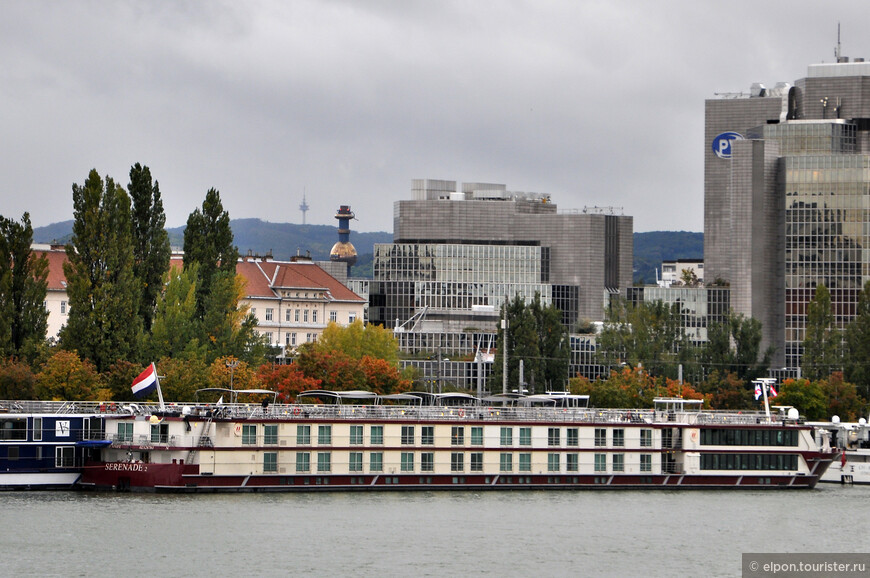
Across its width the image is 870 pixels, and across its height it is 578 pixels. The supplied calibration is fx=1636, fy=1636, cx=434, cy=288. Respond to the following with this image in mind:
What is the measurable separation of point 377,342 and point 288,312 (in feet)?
117

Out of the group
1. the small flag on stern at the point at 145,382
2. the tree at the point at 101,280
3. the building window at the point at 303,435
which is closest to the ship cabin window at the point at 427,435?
the building window at the point at 303,435

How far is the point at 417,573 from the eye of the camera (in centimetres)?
5550

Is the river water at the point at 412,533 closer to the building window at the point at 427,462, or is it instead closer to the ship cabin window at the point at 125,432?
the building window at the point at 427,462

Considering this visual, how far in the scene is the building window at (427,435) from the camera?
79.3m

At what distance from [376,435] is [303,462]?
3843 millimetres

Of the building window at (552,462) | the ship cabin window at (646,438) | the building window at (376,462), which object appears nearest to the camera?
the building window at (376,462)

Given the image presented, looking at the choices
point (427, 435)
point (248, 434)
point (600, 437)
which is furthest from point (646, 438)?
point (248, 434)

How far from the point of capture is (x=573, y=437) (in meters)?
81.6

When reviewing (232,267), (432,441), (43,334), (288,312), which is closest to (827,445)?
(432,441)

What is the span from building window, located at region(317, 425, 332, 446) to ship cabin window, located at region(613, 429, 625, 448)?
1477 cm

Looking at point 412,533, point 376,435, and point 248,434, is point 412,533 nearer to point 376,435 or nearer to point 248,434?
point 248,434

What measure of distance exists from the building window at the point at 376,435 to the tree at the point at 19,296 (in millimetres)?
20766

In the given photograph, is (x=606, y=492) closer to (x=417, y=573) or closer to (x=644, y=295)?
(x=417, y=573)

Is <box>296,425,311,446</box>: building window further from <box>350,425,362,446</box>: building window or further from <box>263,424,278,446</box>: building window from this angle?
<box>350,425,362,446</box>: building window
